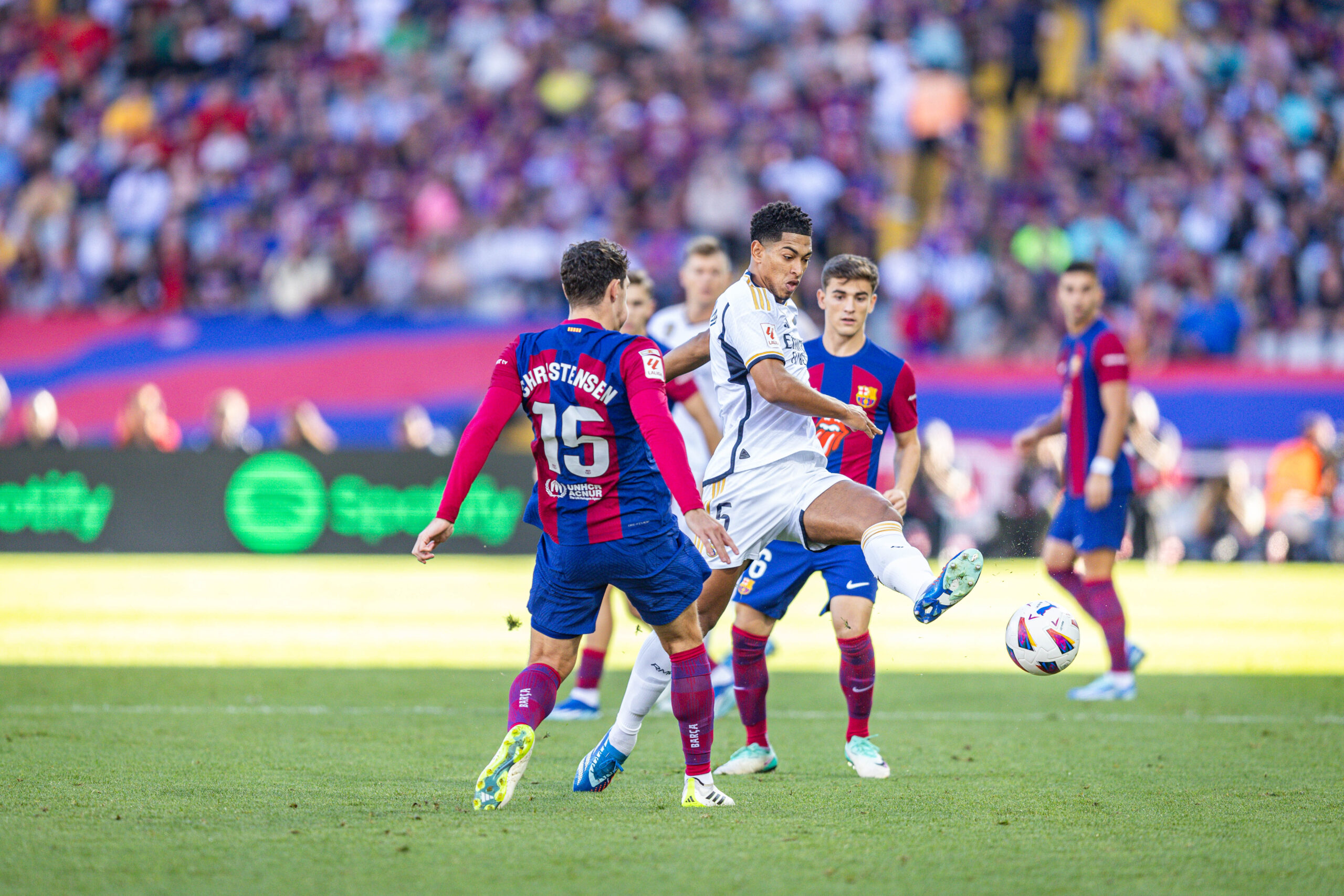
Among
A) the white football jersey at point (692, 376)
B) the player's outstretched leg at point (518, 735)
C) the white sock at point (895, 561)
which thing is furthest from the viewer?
the white football jersey at point (692, 376)

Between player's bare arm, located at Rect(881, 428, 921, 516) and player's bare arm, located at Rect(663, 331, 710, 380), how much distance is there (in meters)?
0.96

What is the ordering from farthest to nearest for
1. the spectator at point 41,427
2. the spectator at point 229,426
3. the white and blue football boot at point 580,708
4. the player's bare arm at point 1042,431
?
1. the spectator at point 229,426
2. the spectator at point 41,427
3. the player's bare arm at point 1042,431
4. the white and blue football boot at point 580,708

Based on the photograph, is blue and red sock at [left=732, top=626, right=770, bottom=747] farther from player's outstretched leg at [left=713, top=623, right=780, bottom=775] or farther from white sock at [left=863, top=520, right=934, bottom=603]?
white sock at [left=863, top=520, right=934, bottom=603]

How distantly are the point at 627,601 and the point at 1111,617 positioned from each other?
9.79 feet

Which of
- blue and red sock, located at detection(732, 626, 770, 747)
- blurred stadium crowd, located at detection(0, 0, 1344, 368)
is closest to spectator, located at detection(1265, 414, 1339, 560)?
blurred stadium crowd, located at detection(0, 0, 1344, 368)

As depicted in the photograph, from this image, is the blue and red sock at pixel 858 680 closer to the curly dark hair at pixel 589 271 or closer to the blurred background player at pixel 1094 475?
the curly dark hair at pixel 589 271

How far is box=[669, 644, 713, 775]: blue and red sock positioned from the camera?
5652mm

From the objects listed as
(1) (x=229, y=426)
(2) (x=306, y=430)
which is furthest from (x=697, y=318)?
(1) (x=229, y=426)

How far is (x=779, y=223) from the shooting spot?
236 inches

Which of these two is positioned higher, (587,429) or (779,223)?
(779,223)

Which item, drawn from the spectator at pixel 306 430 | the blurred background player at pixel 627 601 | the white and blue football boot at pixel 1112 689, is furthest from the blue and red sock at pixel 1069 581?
the spectator at pixel 306 430

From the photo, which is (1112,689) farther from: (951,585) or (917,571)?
(951,585)

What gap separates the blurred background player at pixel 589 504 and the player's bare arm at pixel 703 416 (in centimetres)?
240

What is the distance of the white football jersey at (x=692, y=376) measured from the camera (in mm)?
8477
